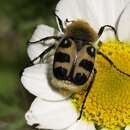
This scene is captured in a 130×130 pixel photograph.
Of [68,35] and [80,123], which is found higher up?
[68,35]

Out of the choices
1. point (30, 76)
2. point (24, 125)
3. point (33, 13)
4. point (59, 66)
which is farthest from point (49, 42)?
point (33, 13)

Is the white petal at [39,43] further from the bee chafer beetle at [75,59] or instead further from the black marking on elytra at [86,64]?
the black marking on elytra at [86,64]

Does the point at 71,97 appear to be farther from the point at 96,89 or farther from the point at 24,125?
the point at 24,125

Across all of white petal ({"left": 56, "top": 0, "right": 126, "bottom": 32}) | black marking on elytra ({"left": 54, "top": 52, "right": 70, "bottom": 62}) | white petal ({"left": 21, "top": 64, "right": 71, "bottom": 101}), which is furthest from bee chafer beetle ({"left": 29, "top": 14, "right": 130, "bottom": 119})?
white petal ({"left": 56, "top": 0, "right": 126, "bottom": 32})

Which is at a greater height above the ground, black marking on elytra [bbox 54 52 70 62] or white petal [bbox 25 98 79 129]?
black marking on elytra [bbox 54 52 70 62]

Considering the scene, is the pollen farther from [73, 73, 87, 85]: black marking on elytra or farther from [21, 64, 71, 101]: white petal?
[73, 73, 87, 85]: black marking on elytra

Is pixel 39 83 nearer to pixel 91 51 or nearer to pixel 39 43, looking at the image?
pixel 39 43

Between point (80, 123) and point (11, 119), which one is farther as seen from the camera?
point (11, 119)
